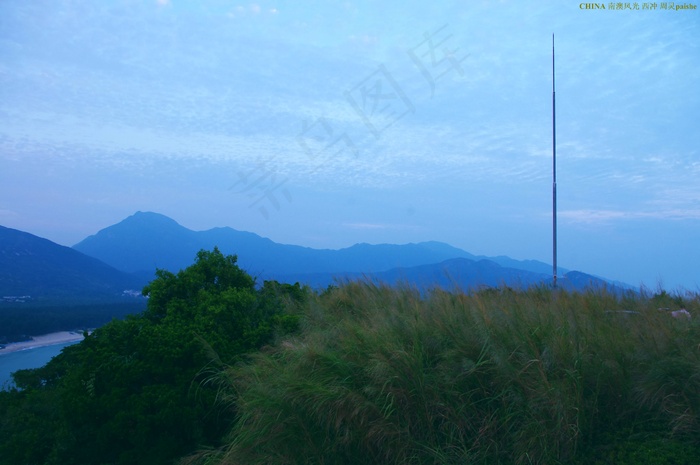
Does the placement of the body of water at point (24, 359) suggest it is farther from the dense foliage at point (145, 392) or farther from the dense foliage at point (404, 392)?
the dense foliage at point (404, 392)

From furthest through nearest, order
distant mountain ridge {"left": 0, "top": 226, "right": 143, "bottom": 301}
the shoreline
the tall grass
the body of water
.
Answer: distant mountain ridge {"left": 0, "top": 226, "right": 143, "bottom": 301} < the shoreline < the body of water < the tall grass

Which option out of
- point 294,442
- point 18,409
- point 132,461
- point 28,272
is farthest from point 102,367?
point 28,272

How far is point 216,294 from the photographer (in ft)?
27.3

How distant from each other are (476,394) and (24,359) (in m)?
9.37

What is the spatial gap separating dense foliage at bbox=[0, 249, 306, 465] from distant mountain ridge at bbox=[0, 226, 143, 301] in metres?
10.6

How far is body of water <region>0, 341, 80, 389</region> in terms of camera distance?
9.20 m

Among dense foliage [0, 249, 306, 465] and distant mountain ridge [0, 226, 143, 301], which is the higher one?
distant mountain ridge [0, 226, 143, 301]

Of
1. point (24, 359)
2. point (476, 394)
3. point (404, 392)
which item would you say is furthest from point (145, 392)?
point (24, 359)

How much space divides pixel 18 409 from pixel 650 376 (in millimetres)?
7301

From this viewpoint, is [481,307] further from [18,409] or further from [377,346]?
[18,409]

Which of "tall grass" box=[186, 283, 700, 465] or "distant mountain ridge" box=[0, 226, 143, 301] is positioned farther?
"distant mountain ridge" box=[0, 226, 143, 301]

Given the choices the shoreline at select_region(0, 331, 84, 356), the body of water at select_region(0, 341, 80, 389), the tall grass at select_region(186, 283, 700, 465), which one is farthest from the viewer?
the shoreline at select_region(0, 331, 84, 356)

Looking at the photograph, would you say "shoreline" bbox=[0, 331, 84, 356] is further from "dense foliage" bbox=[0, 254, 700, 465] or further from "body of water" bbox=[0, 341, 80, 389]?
"dense foliage" bbox=[0, 254, 700, 465]

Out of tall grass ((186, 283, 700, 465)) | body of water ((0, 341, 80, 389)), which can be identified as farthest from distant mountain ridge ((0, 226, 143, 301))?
tall grass ((186, 283, 700, 465))
